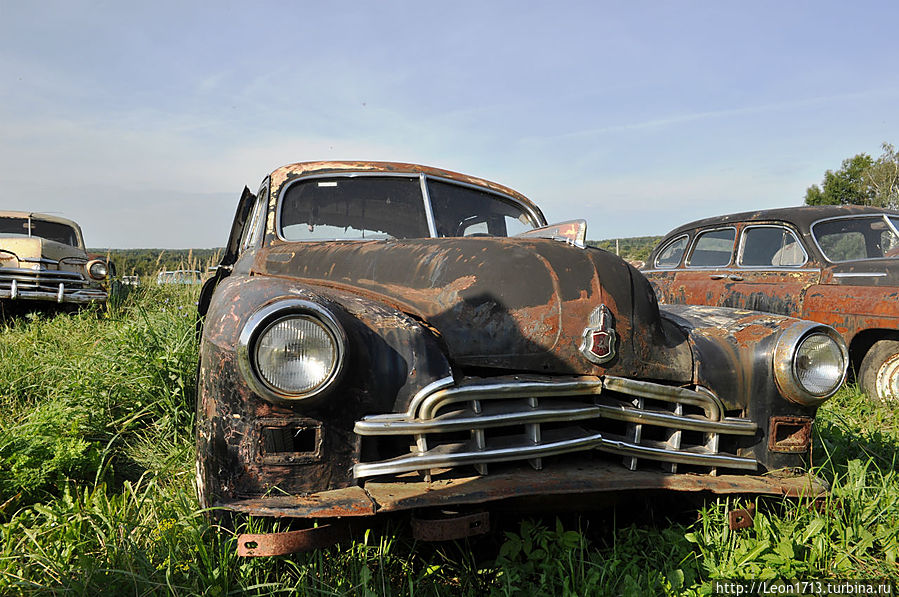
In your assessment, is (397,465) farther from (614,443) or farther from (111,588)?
(111,588)

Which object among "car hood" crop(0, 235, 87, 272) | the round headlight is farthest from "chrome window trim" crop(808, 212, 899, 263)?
"car hood" crop(0, 235, 87, 272)

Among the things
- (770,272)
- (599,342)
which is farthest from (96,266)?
(770,272)

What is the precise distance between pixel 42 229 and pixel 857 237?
10.2 m

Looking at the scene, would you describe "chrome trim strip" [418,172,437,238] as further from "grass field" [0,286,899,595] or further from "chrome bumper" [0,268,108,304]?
"chrome bumper" [0,268,108,304]

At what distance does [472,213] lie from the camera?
3.48m

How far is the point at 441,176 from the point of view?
11.3 feet

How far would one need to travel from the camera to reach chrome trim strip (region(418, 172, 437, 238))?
3.16 metres

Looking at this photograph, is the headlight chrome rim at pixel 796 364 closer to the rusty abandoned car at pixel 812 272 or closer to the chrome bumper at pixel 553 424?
the chrome bumper at pixel 553 424

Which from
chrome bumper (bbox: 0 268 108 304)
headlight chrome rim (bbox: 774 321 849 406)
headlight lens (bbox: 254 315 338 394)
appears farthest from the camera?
chrome bumper (bbox: 0 268 108 304)

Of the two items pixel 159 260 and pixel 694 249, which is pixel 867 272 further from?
pixel 159 260

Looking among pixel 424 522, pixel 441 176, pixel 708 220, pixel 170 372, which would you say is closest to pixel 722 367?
pixel 424 522

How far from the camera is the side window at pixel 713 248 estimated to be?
18.9ft

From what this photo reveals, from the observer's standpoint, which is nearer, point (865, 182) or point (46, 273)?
point (46, 273)

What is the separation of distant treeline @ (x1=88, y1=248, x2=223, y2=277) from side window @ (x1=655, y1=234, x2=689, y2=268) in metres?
5.91
